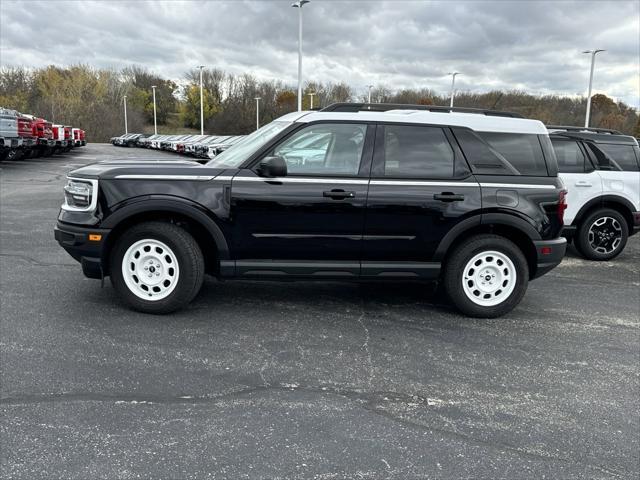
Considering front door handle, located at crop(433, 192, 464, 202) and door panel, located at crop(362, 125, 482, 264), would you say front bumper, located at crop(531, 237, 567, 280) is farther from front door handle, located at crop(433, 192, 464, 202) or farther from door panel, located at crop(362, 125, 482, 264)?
front door handle, located at crop(433, 192, 464, 202)

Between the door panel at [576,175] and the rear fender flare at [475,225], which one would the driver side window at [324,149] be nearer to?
the rear fender flare at [475,225]

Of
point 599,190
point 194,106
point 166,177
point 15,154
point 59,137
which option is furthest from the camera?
point 194,106

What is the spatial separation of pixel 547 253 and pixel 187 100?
102140 mm

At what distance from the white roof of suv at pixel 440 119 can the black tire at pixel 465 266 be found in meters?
1.05

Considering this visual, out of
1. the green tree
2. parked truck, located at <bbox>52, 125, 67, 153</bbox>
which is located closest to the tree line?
the green tree

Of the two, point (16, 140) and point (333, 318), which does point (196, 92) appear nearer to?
point (16, 140)

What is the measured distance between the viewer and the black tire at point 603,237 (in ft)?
26.8

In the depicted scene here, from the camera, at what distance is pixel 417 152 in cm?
496

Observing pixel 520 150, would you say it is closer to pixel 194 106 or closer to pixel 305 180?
pixel 305 180

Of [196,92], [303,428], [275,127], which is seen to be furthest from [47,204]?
[196,92]

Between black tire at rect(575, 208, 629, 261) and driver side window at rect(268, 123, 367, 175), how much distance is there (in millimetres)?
4981

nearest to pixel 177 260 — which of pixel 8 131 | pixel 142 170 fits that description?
pixel 142 170

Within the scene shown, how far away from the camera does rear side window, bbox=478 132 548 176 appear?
16.7 feet

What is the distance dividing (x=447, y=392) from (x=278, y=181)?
226cm
